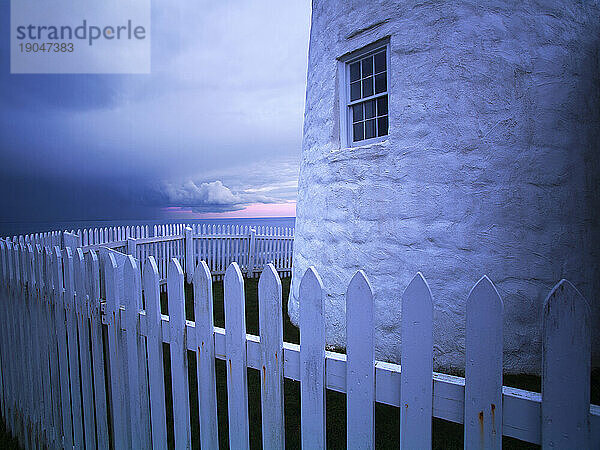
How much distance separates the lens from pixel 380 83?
5191mm

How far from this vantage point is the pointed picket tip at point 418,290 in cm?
141

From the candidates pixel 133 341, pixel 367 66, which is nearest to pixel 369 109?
pixel 367 66

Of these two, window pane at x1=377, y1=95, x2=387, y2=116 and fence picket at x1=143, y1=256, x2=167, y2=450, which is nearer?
fence picket at x1=143, y1=256, x2=167, y2=450

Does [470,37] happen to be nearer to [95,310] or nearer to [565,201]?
[565,201]

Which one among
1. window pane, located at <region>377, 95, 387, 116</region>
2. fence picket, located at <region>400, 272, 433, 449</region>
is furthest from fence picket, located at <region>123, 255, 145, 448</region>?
window pane, located at <region>377, 95, 387, 116</region>

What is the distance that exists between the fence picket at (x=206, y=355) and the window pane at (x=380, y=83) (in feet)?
13.4

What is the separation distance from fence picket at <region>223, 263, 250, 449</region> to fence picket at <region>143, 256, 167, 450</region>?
21.9 inches

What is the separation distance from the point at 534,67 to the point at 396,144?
1748 mm

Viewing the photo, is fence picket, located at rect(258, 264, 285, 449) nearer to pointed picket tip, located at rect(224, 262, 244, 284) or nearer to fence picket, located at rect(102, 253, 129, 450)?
pointed picket tip, located at rect(224, 262, 244, 284)

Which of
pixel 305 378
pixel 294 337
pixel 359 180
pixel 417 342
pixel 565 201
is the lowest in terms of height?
pixel 294 337

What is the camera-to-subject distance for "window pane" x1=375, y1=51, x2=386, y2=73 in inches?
203

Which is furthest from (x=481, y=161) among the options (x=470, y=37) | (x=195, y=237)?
(x=195, y=237)

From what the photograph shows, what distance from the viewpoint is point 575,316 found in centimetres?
121

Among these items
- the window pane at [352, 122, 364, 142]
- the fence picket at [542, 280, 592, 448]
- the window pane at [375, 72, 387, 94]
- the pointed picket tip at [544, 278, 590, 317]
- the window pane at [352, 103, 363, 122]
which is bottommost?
the fence picket at [542, 280, 592, 448]
